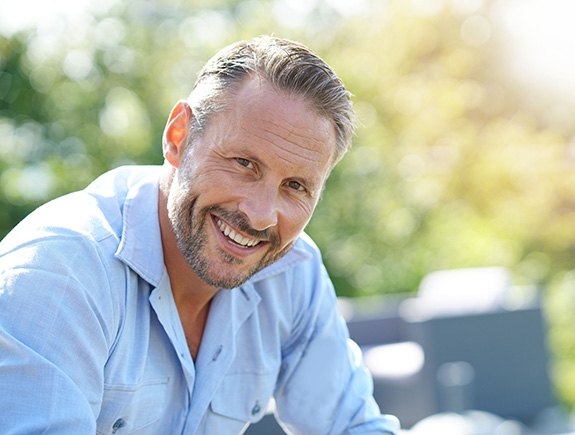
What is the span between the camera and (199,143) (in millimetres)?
1736

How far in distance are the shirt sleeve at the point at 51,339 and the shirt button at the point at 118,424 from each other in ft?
0.48

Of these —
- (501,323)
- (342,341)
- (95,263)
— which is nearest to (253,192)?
(95,263)

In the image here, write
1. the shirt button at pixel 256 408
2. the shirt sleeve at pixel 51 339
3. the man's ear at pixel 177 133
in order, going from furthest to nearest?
the shirt button at pixel 256 408
the man's ear at pixel 177 133
the shirt sleeve at pixel 51 339

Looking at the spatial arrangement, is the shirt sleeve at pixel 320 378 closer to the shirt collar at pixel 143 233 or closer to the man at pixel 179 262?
the man at pixel 179 262

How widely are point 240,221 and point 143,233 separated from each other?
226mm

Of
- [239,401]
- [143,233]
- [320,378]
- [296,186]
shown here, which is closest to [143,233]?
[143,233]

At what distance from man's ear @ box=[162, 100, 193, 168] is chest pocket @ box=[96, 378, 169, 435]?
453mm

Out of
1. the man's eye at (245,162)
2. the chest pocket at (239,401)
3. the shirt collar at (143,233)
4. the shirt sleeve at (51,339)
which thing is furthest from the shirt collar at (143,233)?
the chest pocket at (239,401)

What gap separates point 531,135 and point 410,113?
1.66 m

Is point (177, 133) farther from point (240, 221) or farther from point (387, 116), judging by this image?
point (387, 116)

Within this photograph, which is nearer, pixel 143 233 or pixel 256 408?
pixel 143 233

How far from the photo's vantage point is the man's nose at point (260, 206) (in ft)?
5.46

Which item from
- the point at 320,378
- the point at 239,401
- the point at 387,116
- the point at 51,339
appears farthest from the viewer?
the point at 387,116

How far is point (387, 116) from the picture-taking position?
954 cm
